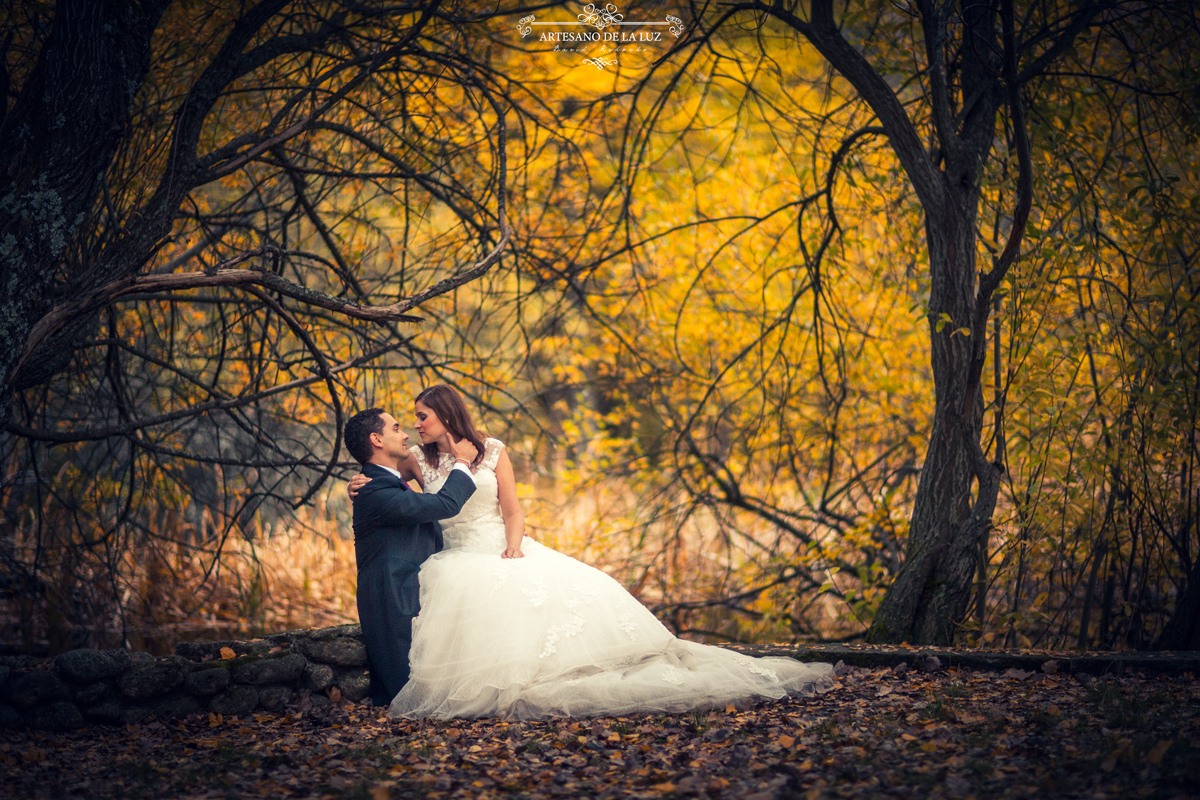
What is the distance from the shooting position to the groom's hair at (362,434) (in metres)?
3.81

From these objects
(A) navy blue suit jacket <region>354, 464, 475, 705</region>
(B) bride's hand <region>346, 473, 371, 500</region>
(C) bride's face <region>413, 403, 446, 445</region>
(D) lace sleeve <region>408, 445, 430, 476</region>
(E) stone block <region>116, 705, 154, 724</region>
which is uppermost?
(C) bride's face <region>413, 403, 446, 445</region>

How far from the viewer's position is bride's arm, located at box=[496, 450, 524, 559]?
3848 mm

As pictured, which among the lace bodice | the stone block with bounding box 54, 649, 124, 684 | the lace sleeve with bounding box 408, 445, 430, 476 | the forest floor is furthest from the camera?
the lace sleeve with bounding box 408, 445, 430, 476

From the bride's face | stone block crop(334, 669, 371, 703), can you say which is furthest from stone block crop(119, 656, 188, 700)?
the bride's face

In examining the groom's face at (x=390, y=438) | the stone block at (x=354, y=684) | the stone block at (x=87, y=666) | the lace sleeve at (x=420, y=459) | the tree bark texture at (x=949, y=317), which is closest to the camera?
the stone block at (x=87, y=666)

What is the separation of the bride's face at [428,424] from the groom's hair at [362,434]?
20 cm

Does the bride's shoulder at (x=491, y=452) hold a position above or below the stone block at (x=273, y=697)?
above

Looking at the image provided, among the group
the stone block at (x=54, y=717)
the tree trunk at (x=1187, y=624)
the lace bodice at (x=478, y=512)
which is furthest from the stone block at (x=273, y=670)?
the tree trunk at (x=1187, y=624)

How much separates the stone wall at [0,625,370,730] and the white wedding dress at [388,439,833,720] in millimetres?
426

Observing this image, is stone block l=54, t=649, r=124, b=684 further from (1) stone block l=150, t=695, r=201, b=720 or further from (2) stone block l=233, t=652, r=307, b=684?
(2) stone block l=233, t=652, r=307, b=684

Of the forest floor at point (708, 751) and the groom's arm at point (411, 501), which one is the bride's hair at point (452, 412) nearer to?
the groom's arm at point (411, 501)

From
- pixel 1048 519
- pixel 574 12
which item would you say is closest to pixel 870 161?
pixel 574 12

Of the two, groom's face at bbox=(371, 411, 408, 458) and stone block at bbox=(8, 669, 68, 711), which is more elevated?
groom's face at bbox=(371, 411, 408, 458)

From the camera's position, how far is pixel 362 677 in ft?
12.3
